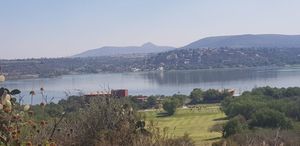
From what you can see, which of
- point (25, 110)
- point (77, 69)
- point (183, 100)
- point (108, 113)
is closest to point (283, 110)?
point (183, 100)

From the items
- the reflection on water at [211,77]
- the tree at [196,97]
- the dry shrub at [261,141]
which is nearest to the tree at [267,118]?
the tree at [196,97]

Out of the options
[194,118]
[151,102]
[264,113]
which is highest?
[264,113]

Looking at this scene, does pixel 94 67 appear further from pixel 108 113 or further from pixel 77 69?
pixel 108 113

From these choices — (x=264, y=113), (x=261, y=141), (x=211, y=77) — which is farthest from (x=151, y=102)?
(x=261, y=141)

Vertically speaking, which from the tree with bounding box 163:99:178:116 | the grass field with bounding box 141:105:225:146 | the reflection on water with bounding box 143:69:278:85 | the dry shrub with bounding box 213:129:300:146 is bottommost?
the grass field with bounding box 141:105:225:146

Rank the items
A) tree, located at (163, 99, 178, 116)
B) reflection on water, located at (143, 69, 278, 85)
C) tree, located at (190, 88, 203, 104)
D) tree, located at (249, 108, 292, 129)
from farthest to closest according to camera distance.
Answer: reflection on water, located at (143, 69, 278, 85)
tree, located at (190, 88, 203, 104)
tree, located at (163, 99, 178, 116)
tree, located at (249, 108, 292, 129)

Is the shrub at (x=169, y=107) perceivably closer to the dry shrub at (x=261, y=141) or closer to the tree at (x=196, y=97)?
the tree at (x=196, y=97)

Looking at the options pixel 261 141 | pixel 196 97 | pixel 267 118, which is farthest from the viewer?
pixel 196 97

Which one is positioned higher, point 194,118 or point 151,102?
point 151,102

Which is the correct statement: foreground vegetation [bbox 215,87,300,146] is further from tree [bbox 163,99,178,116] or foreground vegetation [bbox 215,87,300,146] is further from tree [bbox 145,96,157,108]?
tree [bbox 145,96,157,108]

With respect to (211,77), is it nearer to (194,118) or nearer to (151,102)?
(151,102)

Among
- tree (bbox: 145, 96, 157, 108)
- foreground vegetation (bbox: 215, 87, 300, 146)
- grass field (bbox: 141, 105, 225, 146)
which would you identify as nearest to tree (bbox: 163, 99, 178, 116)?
grass field (bbox: 141, 105, 225, 146)

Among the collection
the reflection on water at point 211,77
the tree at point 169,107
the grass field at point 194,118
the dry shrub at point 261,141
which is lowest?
the grass field at point 194,118

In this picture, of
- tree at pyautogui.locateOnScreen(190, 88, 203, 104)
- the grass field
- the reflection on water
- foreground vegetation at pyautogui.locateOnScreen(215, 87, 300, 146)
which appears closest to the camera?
foreground vegetation at pyautogui.locateOnScreen(215, 87, 300, 146)
